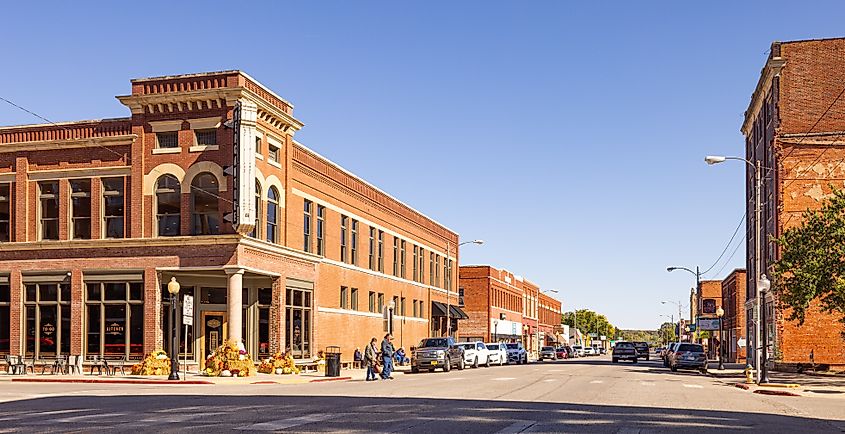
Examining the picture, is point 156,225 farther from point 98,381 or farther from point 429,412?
point 429,412

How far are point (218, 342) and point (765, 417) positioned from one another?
2918 cm

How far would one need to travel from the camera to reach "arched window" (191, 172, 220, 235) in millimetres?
41156

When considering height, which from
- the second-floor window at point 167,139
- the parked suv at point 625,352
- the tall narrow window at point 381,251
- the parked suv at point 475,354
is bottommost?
the parked suv at point 625,352

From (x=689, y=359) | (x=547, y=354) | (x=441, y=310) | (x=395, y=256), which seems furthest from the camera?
(x=547, y=354)

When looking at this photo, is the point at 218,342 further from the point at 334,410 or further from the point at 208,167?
the point at 334,410

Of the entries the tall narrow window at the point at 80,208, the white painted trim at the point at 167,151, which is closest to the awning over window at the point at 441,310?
the tall narrow window at the point at 80,208

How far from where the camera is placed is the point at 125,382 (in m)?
34.8

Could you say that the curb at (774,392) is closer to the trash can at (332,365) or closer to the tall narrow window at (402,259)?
the trash can at (332,365)

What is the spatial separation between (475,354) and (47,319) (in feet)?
86.5

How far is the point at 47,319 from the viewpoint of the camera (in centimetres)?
4231

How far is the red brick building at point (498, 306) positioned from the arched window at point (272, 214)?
5162 cm

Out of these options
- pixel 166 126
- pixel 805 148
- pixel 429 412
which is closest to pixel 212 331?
pixel 166 126

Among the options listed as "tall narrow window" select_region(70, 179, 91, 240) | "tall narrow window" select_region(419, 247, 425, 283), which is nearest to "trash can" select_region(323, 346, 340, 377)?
"tall narrow window" select_region(70, 179, 91, 240)

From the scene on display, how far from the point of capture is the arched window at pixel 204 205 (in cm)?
4116
